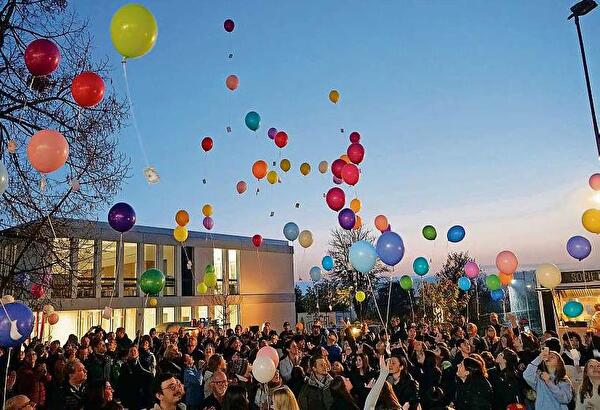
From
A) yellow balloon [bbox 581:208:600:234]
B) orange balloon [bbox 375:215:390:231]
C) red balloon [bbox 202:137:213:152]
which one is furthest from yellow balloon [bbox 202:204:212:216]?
yellow balloon [bbox 581:208:600:234]

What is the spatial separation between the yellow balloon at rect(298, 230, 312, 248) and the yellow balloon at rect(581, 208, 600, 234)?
293 inches

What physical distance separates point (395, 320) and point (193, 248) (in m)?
17.2

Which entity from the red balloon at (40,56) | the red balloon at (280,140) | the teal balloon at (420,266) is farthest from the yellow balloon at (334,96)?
the red balloon at (40,56)

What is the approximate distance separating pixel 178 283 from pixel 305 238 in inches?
562

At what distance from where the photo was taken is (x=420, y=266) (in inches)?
499

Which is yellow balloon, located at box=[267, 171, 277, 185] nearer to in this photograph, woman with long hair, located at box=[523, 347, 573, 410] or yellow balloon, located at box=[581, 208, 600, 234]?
yellow balloon, located at box=[581, 208, 600, 234]

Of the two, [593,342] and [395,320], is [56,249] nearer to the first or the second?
[395,320]

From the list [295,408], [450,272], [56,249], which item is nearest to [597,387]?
[295,408]

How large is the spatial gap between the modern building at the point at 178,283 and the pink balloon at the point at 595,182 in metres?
15.1

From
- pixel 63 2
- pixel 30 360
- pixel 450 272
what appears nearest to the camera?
pixel 30 360

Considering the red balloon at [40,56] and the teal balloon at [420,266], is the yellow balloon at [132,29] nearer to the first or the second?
the red balloon at [40,56]

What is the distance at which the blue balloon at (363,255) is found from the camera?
26.5 feet

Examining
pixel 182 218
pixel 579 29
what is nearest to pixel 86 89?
pixel 182 218

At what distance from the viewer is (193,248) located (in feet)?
89.5
